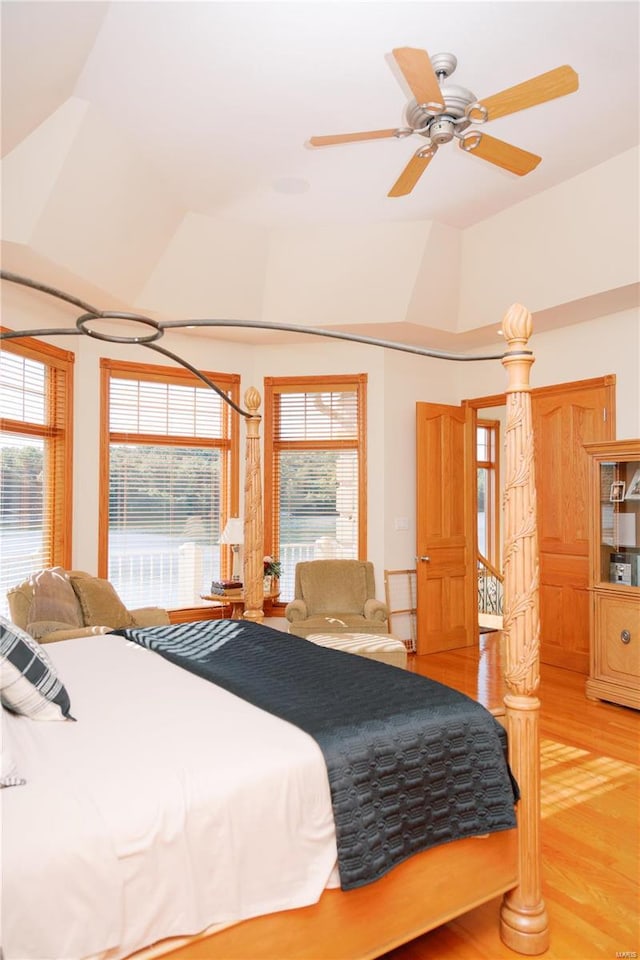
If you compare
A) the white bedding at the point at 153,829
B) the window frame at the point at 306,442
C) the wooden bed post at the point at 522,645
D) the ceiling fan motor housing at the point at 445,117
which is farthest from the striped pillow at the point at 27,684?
the window frame at the point at 306,442

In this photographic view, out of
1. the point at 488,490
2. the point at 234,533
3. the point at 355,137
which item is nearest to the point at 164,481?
the point at 234,533

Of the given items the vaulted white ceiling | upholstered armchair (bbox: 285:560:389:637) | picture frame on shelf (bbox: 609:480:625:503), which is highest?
the vaulted white ceiling

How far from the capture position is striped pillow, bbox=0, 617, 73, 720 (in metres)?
1.98

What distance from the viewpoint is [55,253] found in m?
4.29

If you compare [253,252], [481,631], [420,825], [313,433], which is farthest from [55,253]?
[481,631]

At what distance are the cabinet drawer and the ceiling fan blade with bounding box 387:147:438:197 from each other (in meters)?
3.06

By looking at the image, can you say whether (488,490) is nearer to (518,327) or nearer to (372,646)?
(372,646)

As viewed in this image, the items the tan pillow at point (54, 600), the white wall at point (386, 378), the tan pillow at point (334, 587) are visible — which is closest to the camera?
the tan pillow at point (54, 600)

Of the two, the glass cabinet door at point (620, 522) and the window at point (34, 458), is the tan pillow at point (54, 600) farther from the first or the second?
the glass cabinet door at point (620, 522)

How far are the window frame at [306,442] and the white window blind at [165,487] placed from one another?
0.39 metres

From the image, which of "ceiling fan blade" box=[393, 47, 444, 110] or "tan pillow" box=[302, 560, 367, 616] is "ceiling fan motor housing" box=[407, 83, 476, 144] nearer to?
"ceiling fan blade" box=[393, 47, 444, 110]

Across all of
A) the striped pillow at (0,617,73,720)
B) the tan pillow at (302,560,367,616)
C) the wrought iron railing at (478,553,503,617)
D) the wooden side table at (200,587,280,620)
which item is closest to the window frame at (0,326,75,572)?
the wooden side table at (200,587,280,620)

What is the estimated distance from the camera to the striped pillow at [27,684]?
1976 millimetres

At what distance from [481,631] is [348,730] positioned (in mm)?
5466
